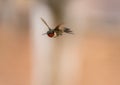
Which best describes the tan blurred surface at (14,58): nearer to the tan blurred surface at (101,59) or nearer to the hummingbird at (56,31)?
the hummingbird at (56,31)

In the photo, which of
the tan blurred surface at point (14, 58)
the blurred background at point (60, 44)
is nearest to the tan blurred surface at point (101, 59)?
the blurred background at point (60, 44)

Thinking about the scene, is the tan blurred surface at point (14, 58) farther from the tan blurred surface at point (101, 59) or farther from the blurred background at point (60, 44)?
the tan blurred surface at point (101, 59)

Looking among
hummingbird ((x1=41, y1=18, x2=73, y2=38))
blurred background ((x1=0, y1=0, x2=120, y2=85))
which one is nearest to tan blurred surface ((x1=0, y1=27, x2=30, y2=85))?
blurred background ((x1=0, y1=0, x2=120, y2=85))

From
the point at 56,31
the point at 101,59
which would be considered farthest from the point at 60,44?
the point at 101,59

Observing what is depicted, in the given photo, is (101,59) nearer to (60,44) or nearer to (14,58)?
(60,44)

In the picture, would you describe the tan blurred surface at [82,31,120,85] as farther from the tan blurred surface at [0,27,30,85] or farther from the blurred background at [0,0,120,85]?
the tan blurred surface at [0,27,30,85]

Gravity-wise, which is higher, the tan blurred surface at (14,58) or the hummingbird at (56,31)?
the hummingbird at (56,31)
